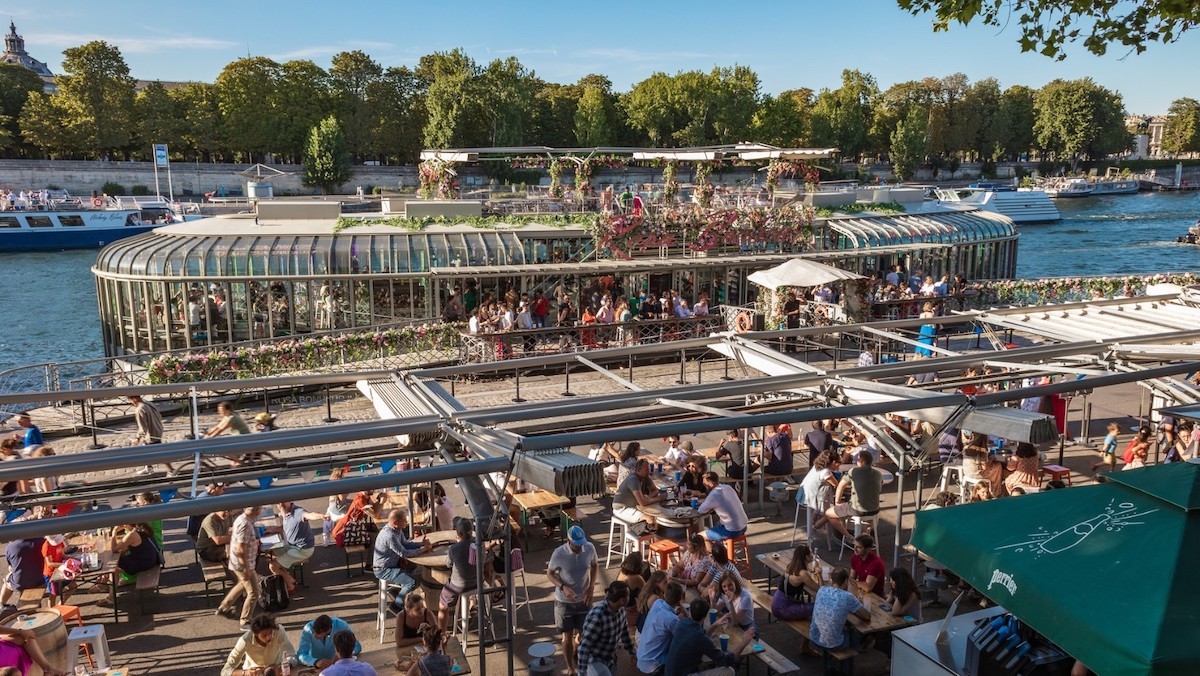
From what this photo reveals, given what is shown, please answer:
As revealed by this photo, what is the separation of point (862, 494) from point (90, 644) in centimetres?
891

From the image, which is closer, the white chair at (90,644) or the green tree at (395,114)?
the white chair at (90,644)

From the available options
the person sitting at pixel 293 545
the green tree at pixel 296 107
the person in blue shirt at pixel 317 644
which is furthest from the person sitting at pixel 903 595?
the green tree at pixel 296 107

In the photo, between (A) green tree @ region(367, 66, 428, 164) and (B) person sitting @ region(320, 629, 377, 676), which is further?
(A) green tree @ region(367, 66, 428, 164)

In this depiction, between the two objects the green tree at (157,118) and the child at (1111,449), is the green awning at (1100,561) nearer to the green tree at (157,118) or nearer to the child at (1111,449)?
the child at (1111,449)

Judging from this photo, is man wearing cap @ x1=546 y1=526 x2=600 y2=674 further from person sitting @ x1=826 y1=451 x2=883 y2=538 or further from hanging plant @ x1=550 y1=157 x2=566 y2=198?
hanging plant @ x1=550 y1=157 x2=566 y2=198

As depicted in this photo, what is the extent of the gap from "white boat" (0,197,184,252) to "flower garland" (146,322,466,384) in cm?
6624

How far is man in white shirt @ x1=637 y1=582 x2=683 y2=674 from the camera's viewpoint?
8336mm

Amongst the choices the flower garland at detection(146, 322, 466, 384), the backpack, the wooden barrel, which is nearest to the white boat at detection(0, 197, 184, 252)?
the flower garland at detection(146, 322, 466, 384)

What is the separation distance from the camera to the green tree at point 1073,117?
13600 centimetres

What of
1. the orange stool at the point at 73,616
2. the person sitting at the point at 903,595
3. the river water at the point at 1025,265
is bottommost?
the river water at the point at 1025,265

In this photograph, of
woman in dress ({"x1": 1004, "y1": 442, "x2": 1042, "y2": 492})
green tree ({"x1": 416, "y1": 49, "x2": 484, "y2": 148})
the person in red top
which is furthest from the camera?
green tree ({"x1": 416, "y1": 49, "x2": 484, "y2": 148})

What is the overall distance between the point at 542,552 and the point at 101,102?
4066 inches

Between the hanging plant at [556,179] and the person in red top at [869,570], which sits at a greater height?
the hanging plant at [556,179]

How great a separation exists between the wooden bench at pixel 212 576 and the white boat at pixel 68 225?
7845 centimetres
